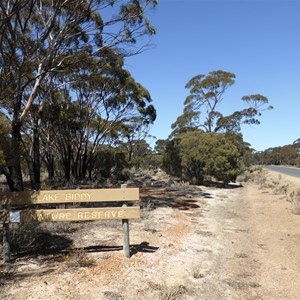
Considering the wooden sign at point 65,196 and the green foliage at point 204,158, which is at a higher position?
the green foliage at point 204,158

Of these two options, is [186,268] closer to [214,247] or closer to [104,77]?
[214,247]

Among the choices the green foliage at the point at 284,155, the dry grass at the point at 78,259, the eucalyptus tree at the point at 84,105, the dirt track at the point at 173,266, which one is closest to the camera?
the dirt track at the point at 173,266

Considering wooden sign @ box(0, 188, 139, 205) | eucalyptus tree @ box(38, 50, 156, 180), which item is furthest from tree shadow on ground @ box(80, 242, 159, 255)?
eucalyptus tree @ box(38, 50, 156, 180)

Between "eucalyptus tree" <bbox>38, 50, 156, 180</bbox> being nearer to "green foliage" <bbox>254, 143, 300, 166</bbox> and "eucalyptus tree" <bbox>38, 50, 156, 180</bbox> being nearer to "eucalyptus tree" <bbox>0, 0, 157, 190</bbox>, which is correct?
"eucalyptus tree" <bbox>0, 0, 157, 190</bbox>

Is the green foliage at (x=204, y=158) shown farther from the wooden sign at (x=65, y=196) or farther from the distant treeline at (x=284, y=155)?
the distant treeline at (x=284, y=155)

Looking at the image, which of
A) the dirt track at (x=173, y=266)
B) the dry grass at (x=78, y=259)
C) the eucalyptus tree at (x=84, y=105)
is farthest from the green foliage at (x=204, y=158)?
the dry grass at (x=78, y=259)

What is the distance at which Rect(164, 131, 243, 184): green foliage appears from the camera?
2401cm

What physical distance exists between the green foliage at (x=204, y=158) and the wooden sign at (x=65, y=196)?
58.2 feet

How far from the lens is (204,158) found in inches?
948

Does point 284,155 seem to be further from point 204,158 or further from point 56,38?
point 56,38

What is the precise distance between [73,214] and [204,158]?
1827cm

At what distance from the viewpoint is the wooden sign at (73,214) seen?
6508 millimetres

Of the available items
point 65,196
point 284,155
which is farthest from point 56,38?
point 284,155

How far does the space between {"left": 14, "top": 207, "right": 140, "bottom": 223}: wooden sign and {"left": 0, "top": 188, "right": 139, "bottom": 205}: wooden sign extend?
0.18 m
